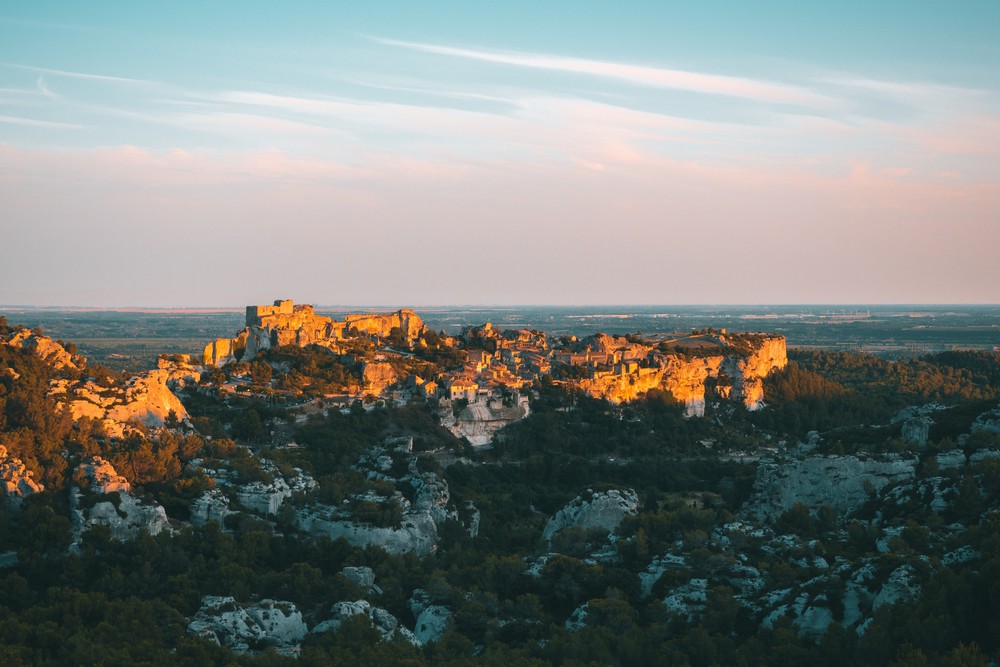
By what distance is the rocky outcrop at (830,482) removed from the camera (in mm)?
46188

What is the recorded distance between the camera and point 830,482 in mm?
46906

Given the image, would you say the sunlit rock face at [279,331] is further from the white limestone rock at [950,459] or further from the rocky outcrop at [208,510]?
the white limestone rock at [950,459]

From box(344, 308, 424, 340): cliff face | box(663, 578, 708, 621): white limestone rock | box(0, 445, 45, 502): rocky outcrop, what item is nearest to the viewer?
box(663, 578, 708, 621): white limestone rock

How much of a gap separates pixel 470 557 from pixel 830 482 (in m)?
15.6

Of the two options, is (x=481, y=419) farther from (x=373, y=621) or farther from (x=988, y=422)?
(x=373, y=621)

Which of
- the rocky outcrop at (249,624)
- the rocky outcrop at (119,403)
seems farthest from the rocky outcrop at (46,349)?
the rocky outcrop at (249,624)

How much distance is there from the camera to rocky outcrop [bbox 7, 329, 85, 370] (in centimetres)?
5284

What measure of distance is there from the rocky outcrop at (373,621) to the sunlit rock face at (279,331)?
39453 millimetres

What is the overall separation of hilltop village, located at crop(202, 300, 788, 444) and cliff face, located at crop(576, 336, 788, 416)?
9 cm

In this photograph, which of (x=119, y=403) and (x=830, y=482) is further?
(x=119, y=403)

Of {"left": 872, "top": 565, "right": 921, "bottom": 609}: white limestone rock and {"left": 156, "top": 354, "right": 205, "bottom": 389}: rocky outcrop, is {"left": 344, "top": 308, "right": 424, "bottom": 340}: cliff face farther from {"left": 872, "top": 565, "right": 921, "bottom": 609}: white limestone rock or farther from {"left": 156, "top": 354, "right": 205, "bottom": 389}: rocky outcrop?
{"left": 872, "top": 565, "right": 921, "bottom": 609}: white limestone rock

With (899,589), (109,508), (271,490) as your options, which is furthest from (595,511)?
(109,508)

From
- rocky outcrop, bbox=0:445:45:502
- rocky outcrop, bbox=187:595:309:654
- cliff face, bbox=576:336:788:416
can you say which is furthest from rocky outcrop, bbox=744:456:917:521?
rocky outcrop, bbox=0:445:45:502

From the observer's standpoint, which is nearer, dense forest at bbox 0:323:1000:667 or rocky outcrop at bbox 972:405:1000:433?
dense forest at bbox 0:323:1000:667
